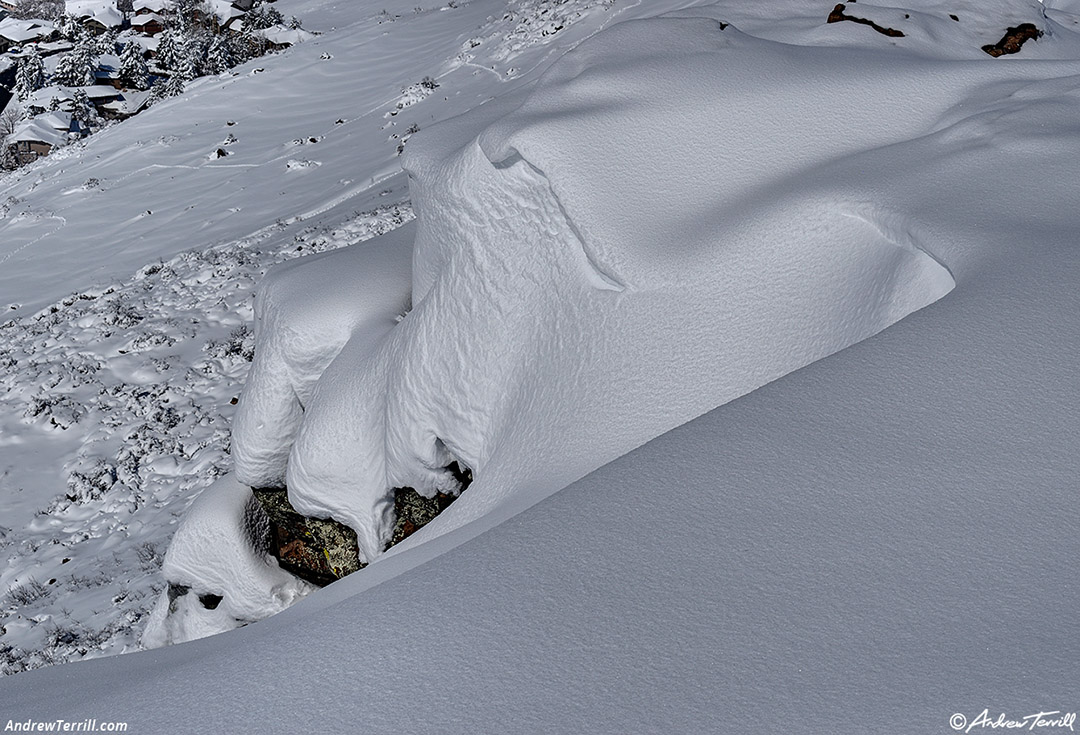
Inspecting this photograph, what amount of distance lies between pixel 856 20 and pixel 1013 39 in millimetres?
1143

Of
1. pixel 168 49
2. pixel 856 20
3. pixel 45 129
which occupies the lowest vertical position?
pixel 45 129

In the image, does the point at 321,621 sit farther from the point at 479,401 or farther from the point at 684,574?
the point at 479,401

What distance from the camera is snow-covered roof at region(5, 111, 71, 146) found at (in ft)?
124

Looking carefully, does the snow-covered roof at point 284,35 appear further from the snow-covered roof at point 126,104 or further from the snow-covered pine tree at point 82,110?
the snow-covered pine tree at point 82,110

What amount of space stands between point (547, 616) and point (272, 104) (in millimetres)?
25311

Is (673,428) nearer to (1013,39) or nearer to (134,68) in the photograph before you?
(1013,39)

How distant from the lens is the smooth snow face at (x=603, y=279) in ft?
11.6

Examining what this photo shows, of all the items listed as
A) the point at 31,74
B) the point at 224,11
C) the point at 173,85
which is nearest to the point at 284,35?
the point at 173,85

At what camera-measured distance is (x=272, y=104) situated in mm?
24578

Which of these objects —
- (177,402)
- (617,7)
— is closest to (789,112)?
(177,402)

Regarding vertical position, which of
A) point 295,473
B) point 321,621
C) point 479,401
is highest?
→ point 321,621

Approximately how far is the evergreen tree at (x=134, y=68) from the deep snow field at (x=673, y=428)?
43.3 metres

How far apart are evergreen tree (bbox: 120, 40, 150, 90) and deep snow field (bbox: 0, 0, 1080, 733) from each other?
43.3 meters

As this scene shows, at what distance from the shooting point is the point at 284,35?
1720 inches
